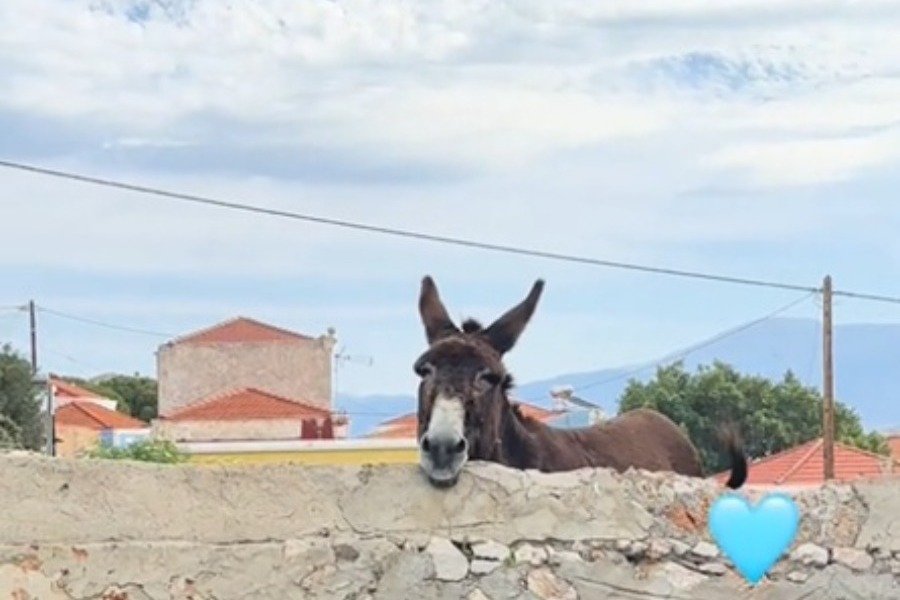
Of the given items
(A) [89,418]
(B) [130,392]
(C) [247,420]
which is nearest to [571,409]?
(C) [247,420]

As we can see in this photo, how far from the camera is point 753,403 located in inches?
1770

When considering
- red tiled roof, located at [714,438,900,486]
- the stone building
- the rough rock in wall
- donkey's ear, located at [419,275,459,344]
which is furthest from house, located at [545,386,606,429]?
the rough rock in wall

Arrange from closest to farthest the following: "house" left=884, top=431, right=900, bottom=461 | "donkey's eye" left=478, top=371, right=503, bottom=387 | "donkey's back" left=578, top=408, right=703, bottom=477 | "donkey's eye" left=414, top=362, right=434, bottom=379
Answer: "donkey's eye" left=414, top=362, right=434, bottom=379, "donkey's eye" left=478, top=371, right=503, bottom=387, "donkey's back" left=578, top=408, right=703, bottom=477, "house" left=884, top=431, right=900, bottom=461

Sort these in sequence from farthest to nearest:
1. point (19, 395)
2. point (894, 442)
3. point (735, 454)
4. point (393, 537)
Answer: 1. point (894, 442)
2. point (19, 395)
3. point (735, 454)
4. point (393, 537)

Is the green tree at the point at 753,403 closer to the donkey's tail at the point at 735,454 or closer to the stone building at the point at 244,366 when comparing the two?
the stone building at the point at 244,366

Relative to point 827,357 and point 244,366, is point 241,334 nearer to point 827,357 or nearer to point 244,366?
point 244,366

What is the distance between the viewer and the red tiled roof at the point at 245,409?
39531mm

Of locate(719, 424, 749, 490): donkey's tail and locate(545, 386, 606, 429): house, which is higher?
locate(545, 386, 606, 429): house

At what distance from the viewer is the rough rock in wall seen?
6.19 m

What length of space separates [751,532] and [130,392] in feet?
187

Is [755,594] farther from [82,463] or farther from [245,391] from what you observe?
[245,391]

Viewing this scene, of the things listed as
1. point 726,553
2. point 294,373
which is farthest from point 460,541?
point 294,373

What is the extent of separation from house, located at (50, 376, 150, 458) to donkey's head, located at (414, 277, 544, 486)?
2655 cm

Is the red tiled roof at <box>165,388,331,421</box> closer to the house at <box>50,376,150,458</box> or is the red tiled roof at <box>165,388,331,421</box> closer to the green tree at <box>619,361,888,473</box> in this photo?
the house at <box>50,376,150,458</box>
